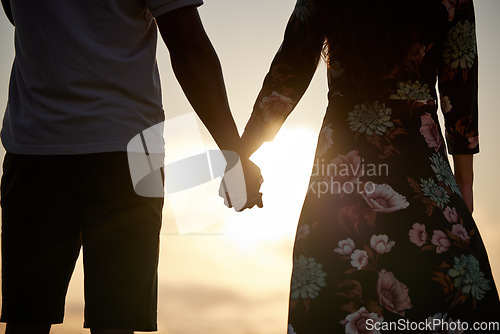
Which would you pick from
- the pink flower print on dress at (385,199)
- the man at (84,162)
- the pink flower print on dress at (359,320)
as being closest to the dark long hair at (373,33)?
the pink flower print on dress at (385,199)

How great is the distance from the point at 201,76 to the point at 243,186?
0.42 meters

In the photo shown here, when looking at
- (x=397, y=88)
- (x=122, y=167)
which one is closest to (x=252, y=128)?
(x=397, y=88)

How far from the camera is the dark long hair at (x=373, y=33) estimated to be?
7.66 ft

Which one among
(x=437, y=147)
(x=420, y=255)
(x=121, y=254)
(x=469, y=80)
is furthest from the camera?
(x=469, y=80)

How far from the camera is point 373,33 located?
2.37 m

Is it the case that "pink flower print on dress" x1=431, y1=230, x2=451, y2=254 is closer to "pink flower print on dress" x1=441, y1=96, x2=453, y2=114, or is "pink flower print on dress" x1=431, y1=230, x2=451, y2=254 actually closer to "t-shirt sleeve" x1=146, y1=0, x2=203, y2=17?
"pink flower print on dress" x1=441, y1=96, x2=453, y2=114

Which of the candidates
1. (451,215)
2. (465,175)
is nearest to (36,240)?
(451,215)

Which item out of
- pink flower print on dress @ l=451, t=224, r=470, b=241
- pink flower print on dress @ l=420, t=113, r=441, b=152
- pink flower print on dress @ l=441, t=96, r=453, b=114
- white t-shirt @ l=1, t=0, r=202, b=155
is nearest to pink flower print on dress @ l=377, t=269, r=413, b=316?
pink flower print on dress @ l=451, t=224, r=470, b=241

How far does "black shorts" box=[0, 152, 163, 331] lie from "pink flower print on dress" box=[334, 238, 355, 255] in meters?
0.61

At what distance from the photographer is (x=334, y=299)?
86.0 inches

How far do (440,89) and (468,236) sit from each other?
61cm

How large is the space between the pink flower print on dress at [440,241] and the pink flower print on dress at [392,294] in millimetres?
171

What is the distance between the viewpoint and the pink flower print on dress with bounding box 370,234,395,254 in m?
2.19

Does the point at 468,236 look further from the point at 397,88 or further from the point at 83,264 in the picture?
the point at 83,264
